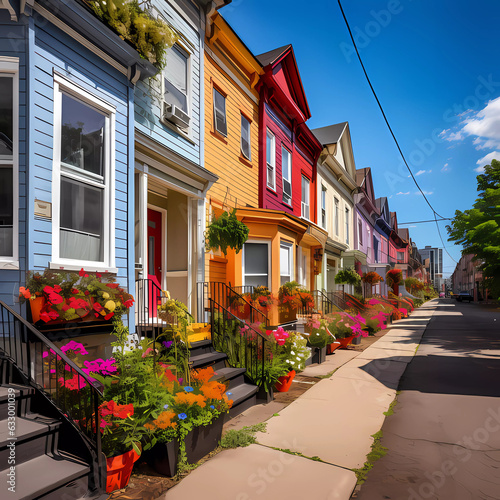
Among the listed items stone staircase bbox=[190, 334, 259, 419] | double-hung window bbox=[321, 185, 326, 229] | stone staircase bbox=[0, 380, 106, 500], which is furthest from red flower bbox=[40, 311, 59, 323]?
double-hung window bbox=[321, 185, 326, 229]

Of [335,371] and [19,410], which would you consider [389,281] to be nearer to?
[335,371]

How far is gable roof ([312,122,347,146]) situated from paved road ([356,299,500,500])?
12.2 metres

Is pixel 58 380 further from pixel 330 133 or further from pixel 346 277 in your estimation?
pixel 330 133

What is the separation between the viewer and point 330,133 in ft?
65.0

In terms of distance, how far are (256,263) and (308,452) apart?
5.94 metres

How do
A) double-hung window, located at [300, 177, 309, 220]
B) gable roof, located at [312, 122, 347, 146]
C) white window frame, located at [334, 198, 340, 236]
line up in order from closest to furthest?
double-hung window, located at [300, 177, 309, 220] < gable roof, located at [312, 122, 347, 146] < white window frame, located at [334, 198, 340, 236]

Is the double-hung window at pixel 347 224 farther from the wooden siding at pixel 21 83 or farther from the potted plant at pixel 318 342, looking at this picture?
the wooden siding at pixel 21 83

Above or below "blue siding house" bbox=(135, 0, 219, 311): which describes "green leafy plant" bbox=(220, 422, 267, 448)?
below

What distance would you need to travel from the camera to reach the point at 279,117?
13.0m

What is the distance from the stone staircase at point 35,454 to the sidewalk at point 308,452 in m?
0.91

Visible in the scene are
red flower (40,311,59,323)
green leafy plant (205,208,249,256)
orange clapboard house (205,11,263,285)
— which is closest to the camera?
red flower (40,311,59,323)

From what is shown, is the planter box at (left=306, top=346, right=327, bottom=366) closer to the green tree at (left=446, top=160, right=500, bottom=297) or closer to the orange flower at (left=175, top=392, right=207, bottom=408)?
the orange flower at (left=175, top=392, right=207, bottom=408)

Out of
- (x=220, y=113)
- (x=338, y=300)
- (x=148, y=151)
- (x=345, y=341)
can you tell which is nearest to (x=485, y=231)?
(x=338, y=300)

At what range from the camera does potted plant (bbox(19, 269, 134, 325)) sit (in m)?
4.21
